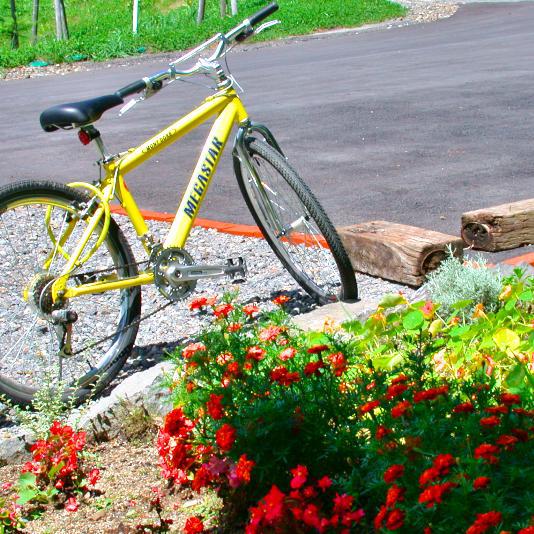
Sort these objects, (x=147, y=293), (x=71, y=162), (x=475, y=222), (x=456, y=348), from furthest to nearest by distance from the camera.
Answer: (x=71, y=162) < (x=147, y=293) < (x=475, y=222) < (x=456, y=348)

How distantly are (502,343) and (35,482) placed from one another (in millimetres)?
1612

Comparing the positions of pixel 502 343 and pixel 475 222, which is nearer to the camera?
pixel 502 343

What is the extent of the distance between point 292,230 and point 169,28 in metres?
23.7

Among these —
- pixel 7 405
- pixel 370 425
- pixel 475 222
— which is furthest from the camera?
pixel 475 222

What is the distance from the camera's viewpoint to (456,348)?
3.74 metres

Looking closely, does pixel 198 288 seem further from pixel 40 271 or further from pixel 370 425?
pixel 370 425

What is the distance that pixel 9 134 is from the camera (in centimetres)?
1309

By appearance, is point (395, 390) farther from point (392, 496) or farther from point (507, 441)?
point (392, 496)

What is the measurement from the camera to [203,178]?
17.2 ft

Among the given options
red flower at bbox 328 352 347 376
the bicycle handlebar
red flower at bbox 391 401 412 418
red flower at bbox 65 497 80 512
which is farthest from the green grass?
red flower at bbox 391 401 412 418

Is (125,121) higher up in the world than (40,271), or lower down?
lower down

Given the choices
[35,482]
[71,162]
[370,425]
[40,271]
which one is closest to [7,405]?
[40,271]

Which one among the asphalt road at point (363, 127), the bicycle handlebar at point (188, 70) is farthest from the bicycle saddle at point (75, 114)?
the asphalt road at point (363, 127)

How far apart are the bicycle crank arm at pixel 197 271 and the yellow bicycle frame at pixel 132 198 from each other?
0.10 meters
